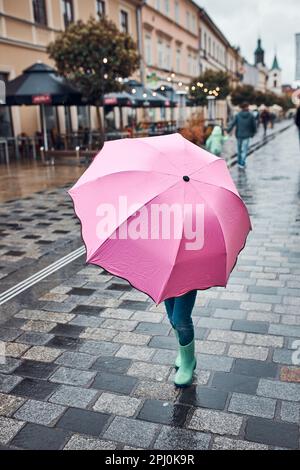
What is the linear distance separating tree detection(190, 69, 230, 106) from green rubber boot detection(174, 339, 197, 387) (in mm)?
27644

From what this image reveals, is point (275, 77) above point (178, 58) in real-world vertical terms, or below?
above

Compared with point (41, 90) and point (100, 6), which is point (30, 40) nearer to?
point (41, 90)

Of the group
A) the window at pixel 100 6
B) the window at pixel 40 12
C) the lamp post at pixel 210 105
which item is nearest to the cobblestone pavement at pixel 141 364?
the window at pixel 40 12

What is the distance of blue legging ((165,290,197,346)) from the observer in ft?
9.64

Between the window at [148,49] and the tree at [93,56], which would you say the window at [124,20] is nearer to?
the window at [148,49]

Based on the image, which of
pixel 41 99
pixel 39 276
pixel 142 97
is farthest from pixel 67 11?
pixel 39 276

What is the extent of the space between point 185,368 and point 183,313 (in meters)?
0.44

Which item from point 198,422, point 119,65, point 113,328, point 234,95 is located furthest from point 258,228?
point 234,95

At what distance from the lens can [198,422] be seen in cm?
276

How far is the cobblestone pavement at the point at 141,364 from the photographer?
2693mm

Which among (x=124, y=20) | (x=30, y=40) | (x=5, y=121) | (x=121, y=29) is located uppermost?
(x=124, y=20)

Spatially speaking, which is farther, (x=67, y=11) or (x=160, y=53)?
(x=160, y=53)

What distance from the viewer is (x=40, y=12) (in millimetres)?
19156

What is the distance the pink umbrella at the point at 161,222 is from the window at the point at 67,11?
2043 centimetres
